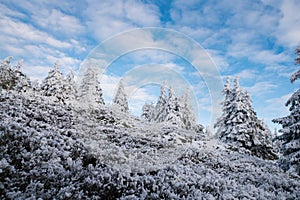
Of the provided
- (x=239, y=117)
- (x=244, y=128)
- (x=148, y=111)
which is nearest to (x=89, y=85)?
(x=148, y=111)

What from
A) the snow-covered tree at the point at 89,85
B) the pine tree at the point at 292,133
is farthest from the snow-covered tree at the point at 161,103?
the pine tree at the point at 292,133

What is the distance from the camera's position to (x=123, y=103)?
72.4 meters

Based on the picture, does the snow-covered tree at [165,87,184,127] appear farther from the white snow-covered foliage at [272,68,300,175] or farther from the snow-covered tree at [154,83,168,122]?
the white snow-covered foliage at [272,68,300,175]

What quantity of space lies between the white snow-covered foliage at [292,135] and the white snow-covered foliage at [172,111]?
114 feet

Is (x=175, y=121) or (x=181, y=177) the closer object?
(x=181, y=177)

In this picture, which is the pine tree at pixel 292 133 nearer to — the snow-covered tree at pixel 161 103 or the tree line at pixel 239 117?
the tree line at pixel 239 117

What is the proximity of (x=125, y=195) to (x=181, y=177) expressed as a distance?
349cm

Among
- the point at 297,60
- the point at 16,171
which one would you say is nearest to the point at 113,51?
the point at 16,171

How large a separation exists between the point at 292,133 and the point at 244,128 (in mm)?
19422

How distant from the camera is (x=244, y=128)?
3384cm

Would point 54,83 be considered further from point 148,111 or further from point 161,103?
point 148,111

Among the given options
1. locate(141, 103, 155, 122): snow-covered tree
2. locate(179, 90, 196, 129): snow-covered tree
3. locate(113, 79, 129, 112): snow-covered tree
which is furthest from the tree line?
locate(141, 103, 155, 122): snow-covered tree

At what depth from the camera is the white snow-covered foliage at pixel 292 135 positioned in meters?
13.9

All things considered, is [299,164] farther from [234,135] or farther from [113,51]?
[234,135]
